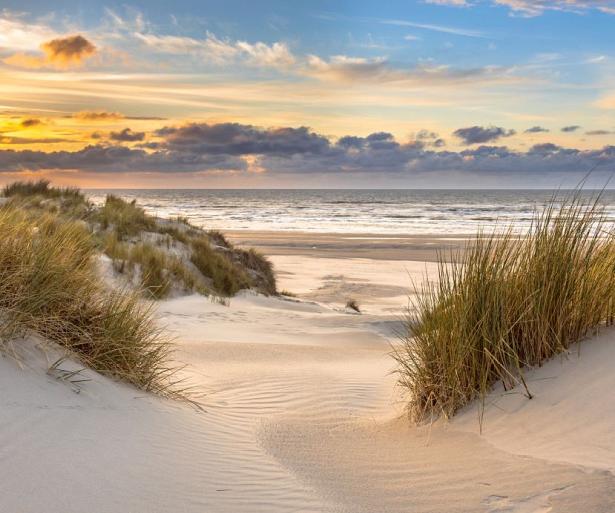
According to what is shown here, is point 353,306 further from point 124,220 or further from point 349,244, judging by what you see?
point 349,244

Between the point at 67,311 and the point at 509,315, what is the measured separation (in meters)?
3.39

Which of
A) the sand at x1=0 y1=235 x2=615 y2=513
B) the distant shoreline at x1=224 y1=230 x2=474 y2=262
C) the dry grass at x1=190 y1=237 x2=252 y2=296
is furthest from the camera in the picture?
the distant shoreline at x1=224 y1=230 x2=474 y2=262

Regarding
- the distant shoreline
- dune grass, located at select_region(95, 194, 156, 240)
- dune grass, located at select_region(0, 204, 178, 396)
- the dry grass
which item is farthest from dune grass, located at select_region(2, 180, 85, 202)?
dune grass, located at select_region(0, 204, 178, 396)

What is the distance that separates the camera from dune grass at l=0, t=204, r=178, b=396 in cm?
473

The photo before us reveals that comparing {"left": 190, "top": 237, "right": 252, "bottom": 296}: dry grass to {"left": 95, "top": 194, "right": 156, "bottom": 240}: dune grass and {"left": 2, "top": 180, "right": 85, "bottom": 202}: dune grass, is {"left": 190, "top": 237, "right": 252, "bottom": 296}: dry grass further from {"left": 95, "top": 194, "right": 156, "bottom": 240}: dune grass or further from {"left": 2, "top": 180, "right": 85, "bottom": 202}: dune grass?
{"left": 2, "top": 180, "right": 85, "bottom": 202}: dune grass

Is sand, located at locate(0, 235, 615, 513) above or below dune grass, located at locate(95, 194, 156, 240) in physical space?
below

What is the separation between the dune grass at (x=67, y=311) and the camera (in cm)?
473

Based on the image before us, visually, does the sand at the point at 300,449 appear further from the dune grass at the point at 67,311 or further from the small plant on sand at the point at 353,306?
the small plant on sand at the point at 353,306

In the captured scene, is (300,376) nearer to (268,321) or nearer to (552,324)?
(552,324)

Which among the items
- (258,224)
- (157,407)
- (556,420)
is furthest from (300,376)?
(258,224)

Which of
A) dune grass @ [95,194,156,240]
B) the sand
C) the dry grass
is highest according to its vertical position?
dune grass @ [95,194,156,240]

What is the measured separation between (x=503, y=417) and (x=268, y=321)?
326 inches

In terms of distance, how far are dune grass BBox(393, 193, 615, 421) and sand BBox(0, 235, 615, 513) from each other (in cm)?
16

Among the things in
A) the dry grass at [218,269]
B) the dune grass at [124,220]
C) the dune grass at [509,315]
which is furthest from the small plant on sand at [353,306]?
the dune grass at [509,315]
